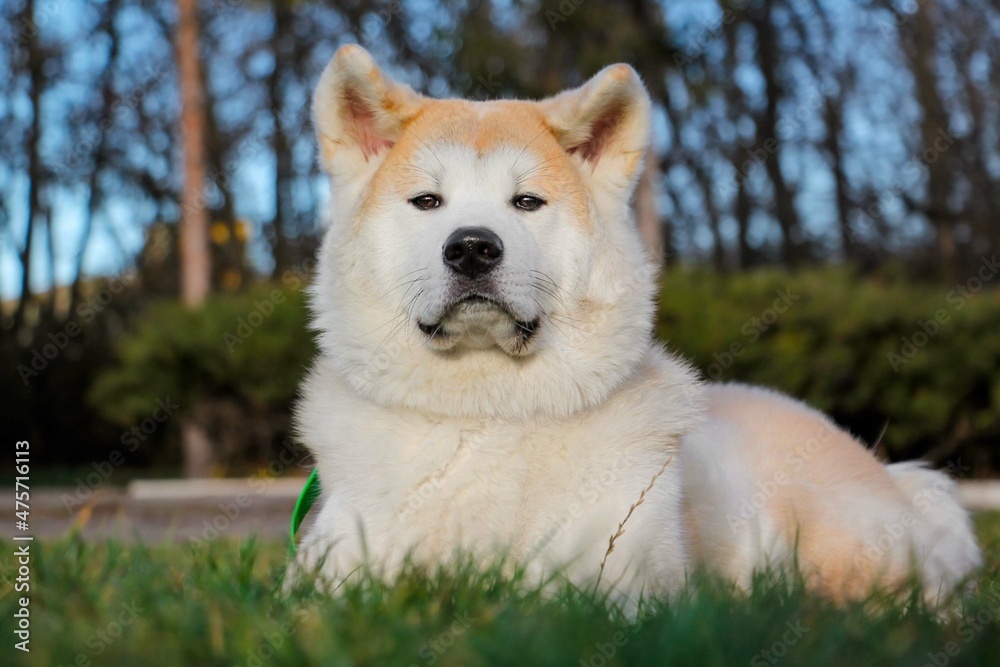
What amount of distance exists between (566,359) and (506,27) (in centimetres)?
1238

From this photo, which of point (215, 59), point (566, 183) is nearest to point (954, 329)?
point (566, 183)

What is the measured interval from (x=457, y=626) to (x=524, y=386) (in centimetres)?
123

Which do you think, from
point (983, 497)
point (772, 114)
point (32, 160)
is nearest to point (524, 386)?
point (983, 497)

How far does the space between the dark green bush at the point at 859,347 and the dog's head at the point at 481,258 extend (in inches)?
271

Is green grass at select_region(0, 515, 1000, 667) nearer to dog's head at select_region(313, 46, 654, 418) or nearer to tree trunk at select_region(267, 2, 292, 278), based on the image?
dog's head at select_region(313, 46, 654, 418)

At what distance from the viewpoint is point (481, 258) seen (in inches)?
121

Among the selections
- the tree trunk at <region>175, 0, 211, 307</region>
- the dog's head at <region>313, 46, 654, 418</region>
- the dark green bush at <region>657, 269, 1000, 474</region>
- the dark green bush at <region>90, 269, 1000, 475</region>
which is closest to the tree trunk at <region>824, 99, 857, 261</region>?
the dark green bush at <region>90, 269, 1000, 475</region>

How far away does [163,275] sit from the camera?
22.2 m

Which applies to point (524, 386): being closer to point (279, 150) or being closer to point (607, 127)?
point (607, 127)

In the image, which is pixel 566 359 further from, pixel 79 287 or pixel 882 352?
pixel 79 287

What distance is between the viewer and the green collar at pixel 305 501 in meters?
3.64

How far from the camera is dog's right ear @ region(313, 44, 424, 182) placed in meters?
3.45

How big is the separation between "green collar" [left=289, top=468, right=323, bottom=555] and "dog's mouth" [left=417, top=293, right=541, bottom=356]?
714 millimetres

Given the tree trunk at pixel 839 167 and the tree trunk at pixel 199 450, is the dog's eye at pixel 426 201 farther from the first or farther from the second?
the tree trunk at pixel 839 167
